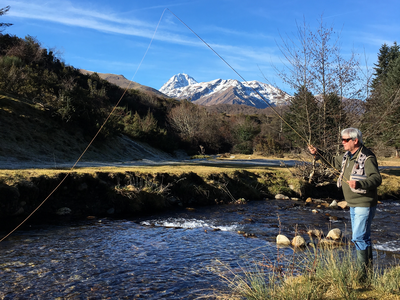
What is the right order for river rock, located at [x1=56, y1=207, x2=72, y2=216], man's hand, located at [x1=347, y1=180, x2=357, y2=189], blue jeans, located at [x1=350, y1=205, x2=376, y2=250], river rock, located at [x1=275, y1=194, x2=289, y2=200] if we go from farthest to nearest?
1. river rock, located at [x1=275, y1=194, x2=289, y2=200]
2. river rock, located at [x1=56, y1=207, x2=72, y2=216]
3. blue jeans, located at [x1=350, y1=205, x2=376, y2=250]
4. man's hand, located at [x1=347, y1=180, x2=357, y2=189]

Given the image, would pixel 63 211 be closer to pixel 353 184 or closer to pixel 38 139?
pixel 353 184

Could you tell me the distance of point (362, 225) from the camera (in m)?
4.40

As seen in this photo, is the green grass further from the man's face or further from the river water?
the man's face

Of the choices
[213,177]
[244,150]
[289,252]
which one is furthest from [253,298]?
[244,150]

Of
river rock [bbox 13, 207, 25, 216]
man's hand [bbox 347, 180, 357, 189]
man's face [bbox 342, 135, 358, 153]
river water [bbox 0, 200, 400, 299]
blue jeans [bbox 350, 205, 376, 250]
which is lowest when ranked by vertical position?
river water [bbox 0, 200, 400, 299]

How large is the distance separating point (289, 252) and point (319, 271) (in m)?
2.68

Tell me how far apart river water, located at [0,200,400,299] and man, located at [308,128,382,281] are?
1201 mm

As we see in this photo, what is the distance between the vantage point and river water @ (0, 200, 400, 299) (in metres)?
5.22

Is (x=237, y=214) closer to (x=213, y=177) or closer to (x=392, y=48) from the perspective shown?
(x=213, y=177)

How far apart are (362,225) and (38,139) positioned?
61.8 ft

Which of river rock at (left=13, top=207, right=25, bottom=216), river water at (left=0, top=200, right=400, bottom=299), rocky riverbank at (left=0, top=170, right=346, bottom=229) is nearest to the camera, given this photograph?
river water at (left=0, top=200, right=400, bottom=299)

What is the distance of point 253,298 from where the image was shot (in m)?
3.80

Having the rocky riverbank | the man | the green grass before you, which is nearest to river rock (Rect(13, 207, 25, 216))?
the rocky riverbank

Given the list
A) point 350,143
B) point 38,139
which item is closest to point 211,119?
point 38,139
